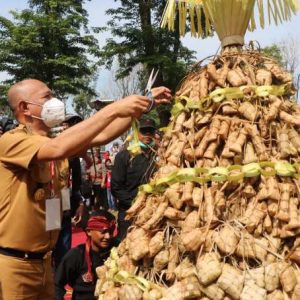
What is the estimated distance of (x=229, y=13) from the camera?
9.21 feet

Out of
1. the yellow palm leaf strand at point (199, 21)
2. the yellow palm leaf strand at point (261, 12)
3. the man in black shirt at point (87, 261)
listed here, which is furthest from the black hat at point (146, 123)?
the yellow palm leaf strand at point (261, 12)

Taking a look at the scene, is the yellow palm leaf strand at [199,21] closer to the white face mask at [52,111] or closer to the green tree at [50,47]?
the white face mask at [52,111]

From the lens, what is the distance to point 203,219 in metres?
2.32

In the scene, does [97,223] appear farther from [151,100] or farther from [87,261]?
[151,100]

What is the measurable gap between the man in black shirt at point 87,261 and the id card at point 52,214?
127 cm

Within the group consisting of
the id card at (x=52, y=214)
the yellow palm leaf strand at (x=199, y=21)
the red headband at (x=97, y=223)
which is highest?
the yellow palm leaf strand at (x=199, y=21)

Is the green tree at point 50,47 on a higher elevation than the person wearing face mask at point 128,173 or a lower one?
higher

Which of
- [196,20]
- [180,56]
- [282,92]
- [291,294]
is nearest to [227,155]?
[282,92]

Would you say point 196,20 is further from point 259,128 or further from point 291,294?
point 291,294

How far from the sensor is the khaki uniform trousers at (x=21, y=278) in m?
2.85

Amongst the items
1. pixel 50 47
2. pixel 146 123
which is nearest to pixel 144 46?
pixel 50 47

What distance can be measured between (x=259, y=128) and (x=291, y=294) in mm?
789

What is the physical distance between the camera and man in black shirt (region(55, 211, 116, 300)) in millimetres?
4059

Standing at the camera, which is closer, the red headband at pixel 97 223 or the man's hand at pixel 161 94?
the man's hand at pixel 161 94
